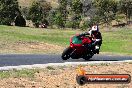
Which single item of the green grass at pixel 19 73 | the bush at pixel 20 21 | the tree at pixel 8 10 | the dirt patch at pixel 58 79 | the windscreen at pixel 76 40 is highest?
the windscreen at pixel 76 40

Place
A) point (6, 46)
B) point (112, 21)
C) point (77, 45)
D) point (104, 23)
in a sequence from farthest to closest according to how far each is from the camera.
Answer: point (112, 21) < point (104, 23) < point (6, 46) < point (77, 45)

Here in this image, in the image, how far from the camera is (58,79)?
1453 cm

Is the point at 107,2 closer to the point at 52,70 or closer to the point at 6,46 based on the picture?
the point at 6,46

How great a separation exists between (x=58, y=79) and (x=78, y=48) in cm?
569

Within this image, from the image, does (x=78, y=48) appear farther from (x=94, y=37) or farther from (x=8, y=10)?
(x=8, y=10)

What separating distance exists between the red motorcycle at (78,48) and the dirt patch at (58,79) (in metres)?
2.29

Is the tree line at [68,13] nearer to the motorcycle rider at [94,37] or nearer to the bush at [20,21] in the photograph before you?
the bush at [20,21]

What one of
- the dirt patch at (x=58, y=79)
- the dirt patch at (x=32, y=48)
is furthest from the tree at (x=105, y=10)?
the dirt patch at (x=58, y=79)

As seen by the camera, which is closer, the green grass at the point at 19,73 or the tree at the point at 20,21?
the green grass at the point at 19,73

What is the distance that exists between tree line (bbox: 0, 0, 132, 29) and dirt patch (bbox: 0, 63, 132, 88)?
251 ft

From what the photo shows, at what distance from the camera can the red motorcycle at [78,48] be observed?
786 inches

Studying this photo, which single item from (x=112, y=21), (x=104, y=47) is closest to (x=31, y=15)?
(x=112, y=21)

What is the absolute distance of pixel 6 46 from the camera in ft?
103

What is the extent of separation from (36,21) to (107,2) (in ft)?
91.0
